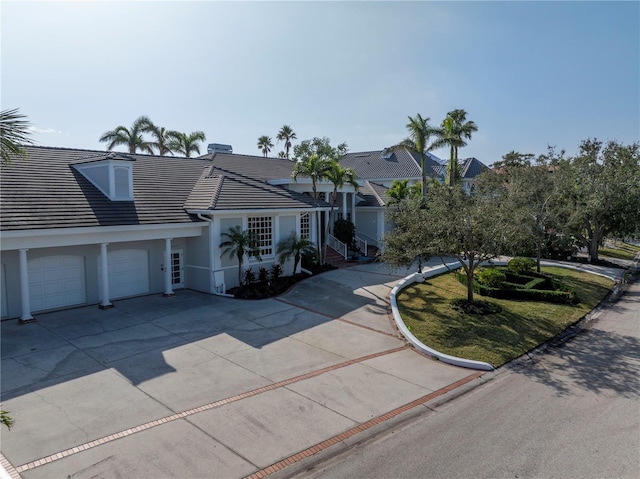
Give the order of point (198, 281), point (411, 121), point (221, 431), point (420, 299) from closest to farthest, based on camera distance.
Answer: point (221, 431), point (420, 299), point (198, 281), point (411, 121)

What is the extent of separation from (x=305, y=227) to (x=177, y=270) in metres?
7.67

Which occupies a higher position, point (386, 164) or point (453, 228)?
point (386, 164)

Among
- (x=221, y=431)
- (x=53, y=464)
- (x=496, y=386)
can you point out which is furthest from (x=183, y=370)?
(x=496, y=386)

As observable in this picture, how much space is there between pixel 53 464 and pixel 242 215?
13.2m

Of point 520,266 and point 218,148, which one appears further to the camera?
point 218,148

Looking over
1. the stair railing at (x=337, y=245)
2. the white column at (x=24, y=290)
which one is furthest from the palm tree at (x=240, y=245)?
the stair railing at (x=337, y=245)

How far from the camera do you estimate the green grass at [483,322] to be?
12.8 meters

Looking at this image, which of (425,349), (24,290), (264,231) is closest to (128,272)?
(24,290)

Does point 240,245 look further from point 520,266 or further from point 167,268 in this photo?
point 520,266

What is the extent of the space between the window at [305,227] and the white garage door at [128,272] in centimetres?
858

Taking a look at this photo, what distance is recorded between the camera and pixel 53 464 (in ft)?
22.4

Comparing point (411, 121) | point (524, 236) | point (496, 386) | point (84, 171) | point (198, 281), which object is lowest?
point (496, 386)

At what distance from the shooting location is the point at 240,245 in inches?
711

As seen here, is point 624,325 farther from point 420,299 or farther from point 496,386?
point 496,386
